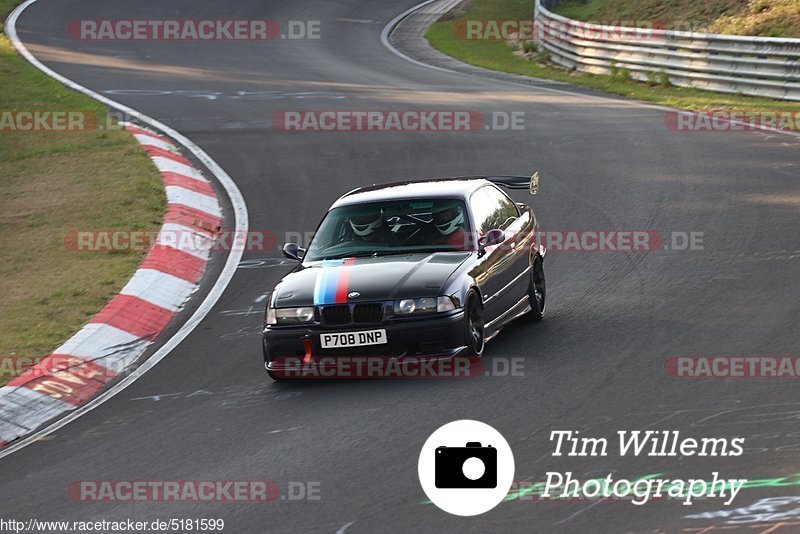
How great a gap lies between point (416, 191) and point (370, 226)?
1.84 ft

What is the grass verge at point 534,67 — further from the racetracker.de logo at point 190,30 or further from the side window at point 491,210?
the side window at point 491,210

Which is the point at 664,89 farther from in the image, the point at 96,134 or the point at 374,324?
the point at 374,324

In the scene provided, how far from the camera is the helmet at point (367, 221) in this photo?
10234mm

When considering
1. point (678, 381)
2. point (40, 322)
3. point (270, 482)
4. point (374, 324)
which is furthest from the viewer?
point (40, 322)

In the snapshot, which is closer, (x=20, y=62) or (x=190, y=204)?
(x=190, y=204)

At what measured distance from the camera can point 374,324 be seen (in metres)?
9.05

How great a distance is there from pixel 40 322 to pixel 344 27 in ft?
91.3

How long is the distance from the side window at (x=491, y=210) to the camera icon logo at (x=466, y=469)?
9.77 ft

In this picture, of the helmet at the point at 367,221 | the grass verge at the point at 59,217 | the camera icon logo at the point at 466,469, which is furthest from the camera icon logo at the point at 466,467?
the grass verge at the point at 59,217

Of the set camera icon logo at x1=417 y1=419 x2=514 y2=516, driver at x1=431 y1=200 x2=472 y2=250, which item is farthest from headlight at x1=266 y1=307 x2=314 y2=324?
camera icon logo at x1=417 y1=419 x2=514 y2=516

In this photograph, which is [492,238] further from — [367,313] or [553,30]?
[553,30]

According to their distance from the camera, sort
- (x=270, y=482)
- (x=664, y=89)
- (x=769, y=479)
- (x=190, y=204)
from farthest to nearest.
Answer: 1. (x=664, y=89)
2. (x=190, y=204)
3. (x=270, y=482)
4. (x=769, y=479)

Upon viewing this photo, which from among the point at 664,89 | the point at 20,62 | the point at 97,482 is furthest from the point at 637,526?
the point at 20,62

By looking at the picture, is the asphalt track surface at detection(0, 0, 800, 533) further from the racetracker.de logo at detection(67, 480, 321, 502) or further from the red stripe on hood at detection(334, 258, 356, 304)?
the red stripe on hood at detection(334, 258, 356, 304)
